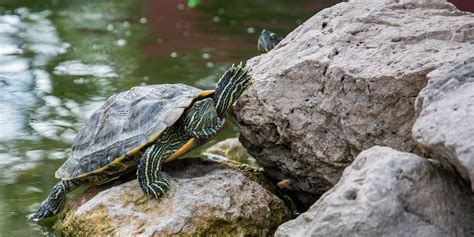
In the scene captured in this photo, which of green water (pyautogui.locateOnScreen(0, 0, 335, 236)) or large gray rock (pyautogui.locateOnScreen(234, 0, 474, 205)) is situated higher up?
large gray rock (pyautogui.locateOnScreen(234, 0, 474, 205))

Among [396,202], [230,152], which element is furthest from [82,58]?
[396,202]

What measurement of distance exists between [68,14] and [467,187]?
6800 mm

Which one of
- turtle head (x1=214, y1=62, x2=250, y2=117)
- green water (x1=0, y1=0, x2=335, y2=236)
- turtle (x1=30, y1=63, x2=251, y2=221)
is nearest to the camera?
turtle (x1=30, y1=63, x2=251, y2=221)

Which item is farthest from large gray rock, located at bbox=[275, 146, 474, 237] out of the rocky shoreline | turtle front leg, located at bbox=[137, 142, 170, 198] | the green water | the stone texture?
the green water

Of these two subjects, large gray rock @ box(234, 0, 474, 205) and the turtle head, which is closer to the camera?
large gray rock @ box(234, 0, 474, 205)

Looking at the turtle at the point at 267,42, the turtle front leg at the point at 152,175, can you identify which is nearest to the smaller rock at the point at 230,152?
the turtle at the point at 267,42

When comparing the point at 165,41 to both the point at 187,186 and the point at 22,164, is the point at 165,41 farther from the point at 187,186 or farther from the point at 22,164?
the point at 187,186

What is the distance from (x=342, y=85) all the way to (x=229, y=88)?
573 mm

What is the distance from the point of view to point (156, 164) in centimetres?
322

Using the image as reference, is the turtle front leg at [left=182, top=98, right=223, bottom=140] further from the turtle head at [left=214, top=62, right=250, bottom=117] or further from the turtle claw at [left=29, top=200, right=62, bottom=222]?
the turtle claw at [left=29, top=200, right=62, bottom=222]

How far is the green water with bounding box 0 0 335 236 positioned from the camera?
4.36m

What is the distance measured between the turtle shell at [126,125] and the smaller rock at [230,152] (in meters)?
1.10

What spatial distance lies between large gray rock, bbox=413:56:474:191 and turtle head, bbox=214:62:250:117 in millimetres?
1012

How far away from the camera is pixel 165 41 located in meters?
7.70
